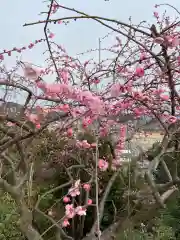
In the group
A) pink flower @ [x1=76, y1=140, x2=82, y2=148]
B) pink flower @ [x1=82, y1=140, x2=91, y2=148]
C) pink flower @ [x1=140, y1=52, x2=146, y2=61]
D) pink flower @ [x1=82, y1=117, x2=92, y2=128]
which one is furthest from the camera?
pink flower @ [x1=76, y1=140, x2=82, y2=148]

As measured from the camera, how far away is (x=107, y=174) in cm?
407

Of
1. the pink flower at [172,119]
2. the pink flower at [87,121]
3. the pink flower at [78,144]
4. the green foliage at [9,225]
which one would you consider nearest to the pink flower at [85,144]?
the pink flower at [78,144]

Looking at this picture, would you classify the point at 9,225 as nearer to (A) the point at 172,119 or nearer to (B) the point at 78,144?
(B) the point at 78,144

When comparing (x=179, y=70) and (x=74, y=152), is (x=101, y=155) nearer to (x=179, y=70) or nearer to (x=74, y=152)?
(x=74, y=152)

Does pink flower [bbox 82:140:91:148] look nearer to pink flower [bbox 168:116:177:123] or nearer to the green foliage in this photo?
pink flower [bbox 168:116:177:123]

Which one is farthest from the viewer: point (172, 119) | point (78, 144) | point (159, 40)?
point (78, 144)

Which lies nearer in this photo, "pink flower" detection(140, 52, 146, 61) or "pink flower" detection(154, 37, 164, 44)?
"pink flower" detection(154, 37, 164, 44)

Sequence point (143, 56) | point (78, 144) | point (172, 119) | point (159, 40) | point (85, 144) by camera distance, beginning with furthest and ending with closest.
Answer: point (78, 144)
point (85, 144)
point (172, 119)
point (143, 56)
point (159, 40)

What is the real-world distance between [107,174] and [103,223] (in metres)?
0.51

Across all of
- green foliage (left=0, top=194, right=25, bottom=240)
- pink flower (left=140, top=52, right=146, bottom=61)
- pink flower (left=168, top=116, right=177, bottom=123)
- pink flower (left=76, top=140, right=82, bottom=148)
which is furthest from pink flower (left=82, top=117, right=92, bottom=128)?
green foliage (left=0, top=194, right=25, bottom=240)

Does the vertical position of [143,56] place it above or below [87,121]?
above

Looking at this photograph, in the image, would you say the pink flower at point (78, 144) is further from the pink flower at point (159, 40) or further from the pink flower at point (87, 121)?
the pink flower at point (159, 40)

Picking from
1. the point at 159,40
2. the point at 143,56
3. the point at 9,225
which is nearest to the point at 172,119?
the point at 143,56

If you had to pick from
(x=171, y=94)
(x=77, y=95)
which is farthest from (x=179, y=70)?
(x=77, y=95)
